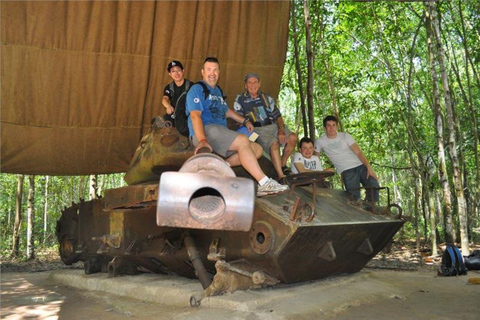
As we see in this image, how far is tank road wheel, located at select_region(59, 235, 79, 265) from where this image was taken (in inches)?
312

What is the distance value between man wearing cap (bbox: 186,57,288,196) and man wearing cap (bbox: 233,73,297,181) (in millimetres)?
1437

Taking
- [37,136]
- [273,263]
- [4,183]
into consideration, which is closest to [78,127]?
[37,136]

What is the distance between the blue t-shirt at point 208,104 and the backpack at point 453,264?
3805mm

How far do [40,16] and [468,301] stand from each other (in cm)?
613

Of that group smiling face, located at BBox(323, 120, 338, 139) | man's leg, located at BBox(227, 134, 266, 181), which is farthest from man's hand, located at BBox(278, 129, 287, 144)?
man's leg, located at BBox(227, 134, 266, 181)

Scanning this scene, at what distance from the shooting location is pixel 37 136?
752cm

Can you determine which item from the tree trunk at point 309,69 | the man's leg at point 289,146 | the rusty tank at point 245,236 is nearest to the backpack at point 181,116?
the rusty tank at point 245,236

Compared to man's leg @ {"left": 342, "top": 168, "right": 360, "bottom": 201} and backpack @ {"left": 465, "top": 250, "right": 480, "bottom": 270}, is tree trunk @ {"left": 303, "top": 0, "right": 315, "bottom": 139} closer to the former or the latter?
man's leg @ {"left": 342, "top": 168, "right": 360, "bottom": 201}

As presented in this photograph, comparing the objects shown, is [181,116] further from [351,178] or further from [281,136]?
[351,178]

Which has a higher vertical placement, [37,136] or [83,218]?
[37,136]

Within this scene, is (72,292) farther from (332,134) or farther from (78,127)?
(332,134)

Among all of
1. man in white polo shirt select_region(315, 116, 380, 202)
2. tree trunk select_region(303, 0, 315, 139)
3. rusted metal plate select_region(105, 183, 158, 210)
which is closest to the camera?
rusted metal plate select_region(105, 183, 158, 210)

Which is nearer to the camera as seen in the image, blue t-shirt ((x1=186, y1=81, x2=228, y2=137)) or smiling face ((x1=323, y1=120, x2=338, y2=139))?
blue t-shirt ((x1=186, y1=81, x2=228, y2=137))

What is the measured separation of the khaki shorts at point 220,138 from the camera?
3.86 meters
